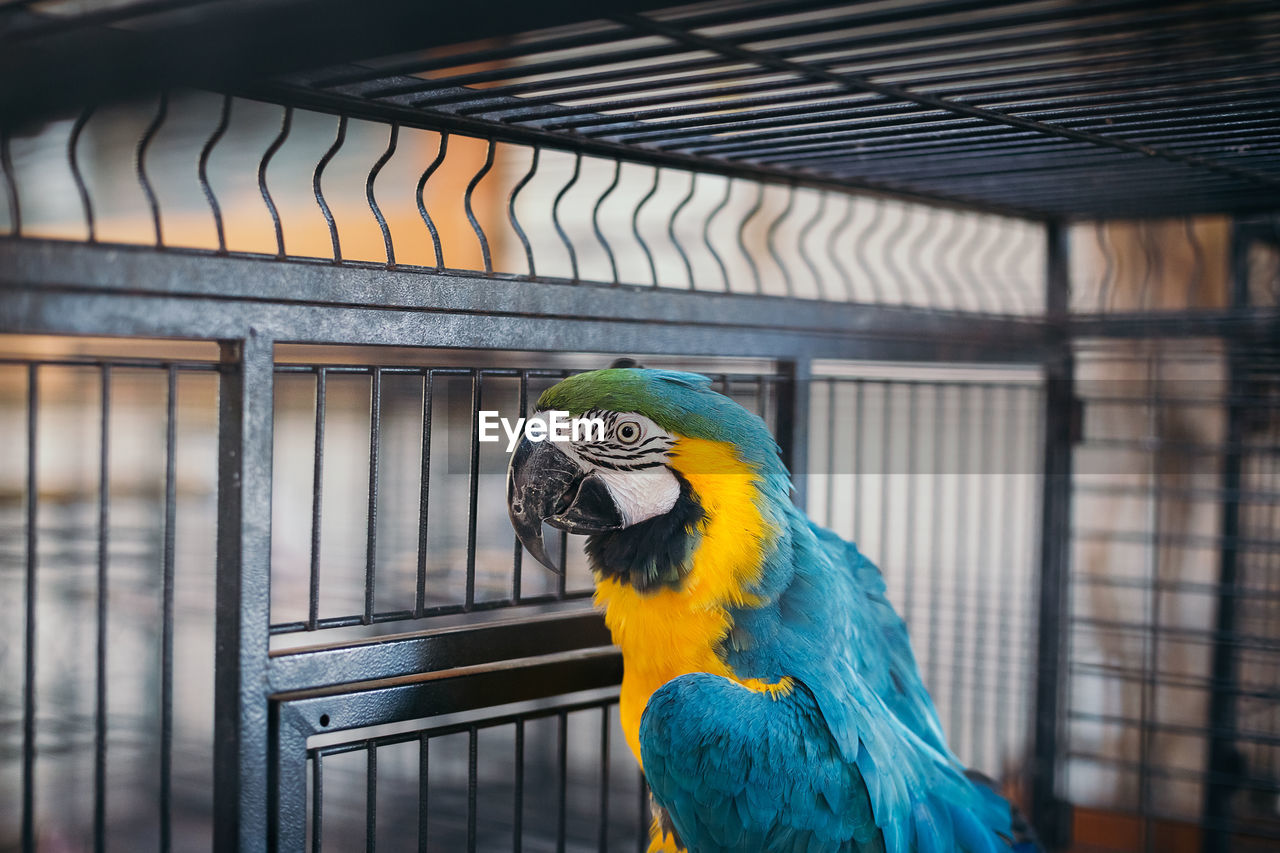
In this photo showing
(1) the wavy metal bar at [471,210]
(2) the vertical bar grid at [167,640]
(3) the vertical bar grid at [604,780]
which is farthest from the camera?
(3) the vertical bar grid at [604,780]

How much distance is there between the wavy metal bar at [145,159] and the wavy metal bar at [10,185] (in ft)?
0.36

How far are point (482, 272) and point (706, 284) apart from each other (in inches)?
123

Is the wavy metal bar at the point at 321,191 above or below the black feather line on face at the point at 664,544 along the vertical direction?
above

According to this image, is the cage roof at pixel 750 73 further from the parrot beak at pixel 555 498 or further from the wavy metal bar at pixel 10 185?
the parrot beak at pixel 555 498

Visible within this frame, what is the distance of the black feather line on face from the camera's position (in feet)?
3.95

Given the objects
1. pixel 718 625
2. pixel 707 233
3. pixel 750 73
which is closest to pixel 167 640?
pixel 718 625

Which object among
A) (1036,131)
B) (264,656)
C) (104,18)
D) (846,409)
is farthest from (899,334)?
(104,18)

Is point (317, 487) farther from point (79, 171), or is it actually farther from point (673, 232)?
point (673, 232)

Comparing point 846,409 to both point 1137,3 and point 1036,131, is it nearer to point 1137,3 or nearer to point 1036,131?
point 1036,131

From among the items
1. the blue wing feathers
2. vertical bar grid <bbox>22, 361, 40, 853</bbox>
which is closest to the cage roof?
vertical bar grid <bbox>22, 361, 40, 853</bbox>

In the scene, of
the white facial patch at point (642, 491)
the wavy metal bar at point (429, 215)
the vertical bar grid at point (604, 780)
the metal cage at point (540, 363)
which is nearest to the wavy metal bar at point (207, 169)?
the metal cage at point (540, 363)

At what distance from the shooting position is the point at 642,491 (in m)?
1.20

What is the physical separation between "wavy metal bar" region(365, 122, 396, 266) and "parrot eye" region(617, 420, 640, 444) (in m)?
0.32

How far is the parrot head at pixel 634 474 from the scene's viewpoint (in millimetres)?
1192
